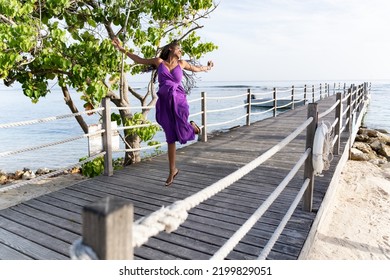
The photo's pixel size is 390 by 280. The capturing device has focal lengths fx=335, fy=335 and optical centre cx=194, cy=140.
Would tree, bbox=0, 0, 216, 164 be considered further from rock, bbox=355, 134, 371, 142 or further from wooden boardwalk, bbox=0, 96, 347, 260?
rock, bbox=355, 134, 371, 142

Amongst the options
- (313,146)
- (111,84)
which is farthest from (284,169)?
(111,84)

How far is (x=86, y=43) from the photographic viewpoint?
580cm

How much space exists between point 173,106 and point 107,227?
2970mm

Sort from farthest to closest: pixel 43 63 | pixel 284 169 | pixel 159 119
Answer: pixel 43 63 < pixel 284 169 < pixel 159 119

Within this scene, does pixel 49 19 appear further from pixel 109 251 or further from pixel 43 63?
pixel 109 251

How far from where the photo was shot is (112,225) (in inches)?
34.8

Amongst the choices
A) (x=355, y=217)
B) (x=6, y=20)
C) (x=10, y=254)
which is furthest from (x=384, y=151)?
(x=10, y=254)

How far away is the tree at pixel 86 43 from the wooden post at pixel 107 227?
15.8 ft

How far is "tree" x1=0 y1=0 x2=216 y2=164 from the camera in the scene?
515 cm

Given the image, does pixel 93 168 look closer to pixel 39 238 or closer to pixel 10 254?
pixel 39 238

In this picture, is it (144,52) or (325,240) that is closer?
(325,240)

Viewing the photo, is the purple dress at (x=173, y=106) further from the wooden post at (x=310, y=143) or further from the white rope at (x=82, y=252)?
the white rope at (x=82, y=252)

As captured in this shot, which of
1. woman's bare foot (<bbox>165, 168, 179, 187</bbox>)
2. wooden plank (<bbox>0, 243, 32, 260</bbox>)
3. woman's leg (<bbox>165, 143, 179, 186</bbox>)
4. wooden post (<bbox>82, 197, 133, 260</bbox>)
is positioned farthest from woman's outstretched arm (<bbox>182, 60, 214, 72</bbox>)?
wooden post (<bbox>82, 197, 133, 260</bbox>)

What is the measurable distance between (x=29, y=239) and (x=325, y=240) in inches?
126
